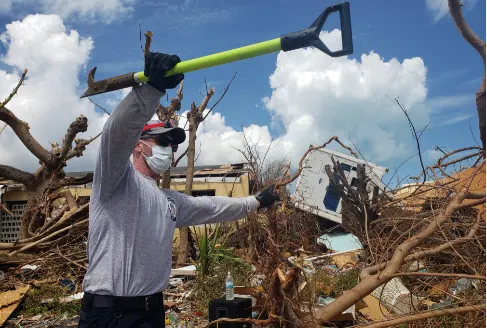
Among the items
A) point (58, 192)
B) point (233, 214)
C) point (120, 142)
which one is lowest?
point (233, 214)

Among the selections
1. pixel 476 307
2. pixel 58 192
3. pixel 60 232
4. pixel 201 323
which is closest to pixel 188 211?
pixel 476 307

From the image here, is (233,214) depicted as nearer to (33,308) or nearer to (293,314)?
(293,314)

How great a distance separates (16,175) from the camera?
8555mm

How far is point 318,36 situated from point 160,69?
686mm

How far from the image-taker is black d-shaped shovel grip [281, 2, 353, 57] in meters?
1.75

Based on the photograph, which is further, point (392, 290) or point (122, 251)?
point (392, 290)

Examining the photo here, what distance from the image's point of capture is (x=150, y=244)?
2.25m

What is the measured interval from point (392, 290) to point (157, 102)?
12.4 feet

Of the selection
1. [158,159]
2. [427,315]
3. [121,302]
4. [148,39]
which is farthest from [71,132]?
[427,315]

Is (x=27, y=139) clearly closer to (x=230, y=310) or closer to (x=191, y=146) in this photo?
(x=191, y=146)

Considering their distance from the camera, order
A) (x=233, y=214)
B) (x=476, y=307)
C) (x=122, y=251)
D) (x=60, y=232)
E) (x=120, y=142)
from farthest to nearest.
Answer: (x=60, y=232) → (x=233, y=214) → (x=476, y=307) → (x=122, y=251) → (x=120, y=142)

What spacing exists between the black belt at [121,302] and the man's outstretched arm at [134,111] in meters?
0.67

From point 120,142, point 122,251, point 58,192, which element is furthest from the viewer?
point 58,192

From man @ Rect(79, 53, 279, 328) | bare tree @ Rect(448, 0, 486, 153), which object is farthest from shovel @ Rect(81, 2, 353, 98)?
bare tree @ Rect(448, 0, 486, 153)
